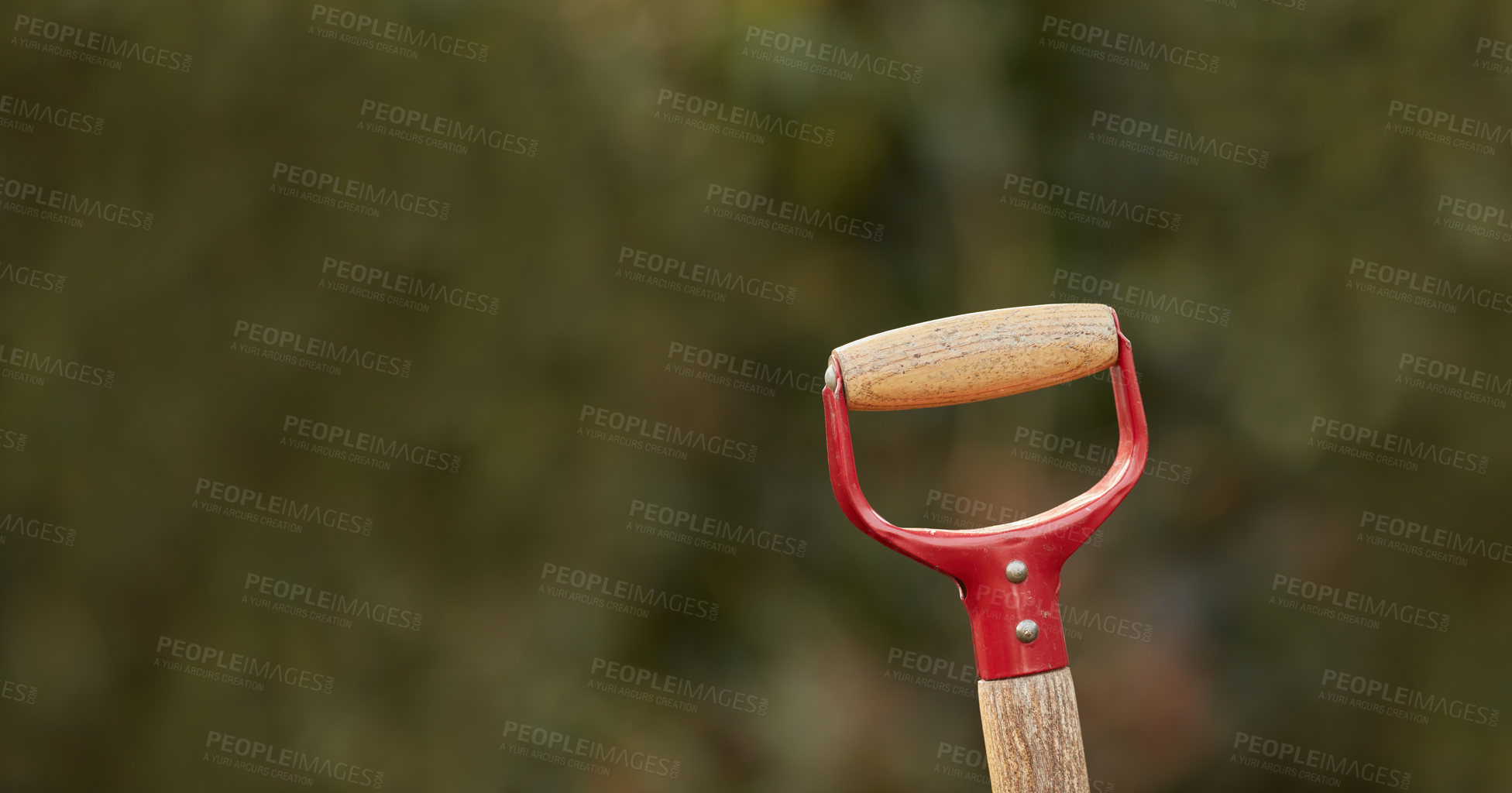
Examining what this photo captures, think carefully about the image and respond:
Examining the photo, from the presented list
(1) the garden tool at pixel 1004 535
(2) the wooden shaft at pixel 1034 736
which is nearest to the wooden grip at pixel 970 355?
(1) the garden tool at pixel 1004 535

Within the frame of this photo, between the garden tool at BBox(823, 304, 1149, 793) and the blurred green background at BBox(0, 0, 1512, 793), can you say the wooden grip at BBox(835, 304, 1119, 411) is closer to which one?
the garden tool at BBox(823, 304, 1149, 793)

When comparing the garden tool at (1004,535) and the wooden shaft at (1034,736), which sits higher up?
the garden tool at (1004,535)

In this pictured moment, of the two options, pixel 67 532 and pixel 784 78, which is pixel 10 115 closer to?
pixel 67 532

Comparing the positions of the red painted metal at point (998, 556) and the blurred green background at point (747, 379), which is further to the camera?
the blurred green background at point (747, 379)

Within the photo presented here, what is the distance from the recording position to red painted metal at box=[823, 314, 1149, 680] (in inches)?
41.2

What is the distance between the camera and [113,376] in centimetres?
268

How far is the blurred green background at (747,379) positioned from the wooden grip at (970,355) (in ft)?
5.37

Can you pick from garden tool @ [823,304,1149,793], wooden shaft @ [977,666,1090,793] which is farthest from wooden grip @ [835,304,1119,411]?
wooden shaft @ [977,666,1090,793]

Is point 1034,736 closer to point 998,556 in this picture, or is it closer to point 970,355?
point 998,556

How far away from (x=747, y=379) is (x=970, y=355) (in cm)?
182

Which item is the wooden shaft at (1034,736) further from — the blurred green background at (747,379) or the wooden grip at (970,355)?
the blurred green background at (747,379)

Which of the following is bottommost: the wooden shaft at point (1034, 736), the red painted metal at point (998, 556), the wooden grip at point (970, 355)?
the wooden shaft at point (1034, 736)

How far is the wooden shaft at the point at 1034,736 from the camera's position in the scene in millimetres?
1023

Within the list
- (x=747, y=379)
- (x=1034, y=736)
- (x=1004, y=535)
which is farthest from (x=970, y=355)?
(x=747, y=379)
